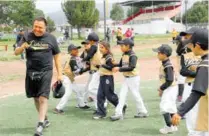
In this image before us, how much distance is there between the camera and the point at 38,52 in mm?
6523

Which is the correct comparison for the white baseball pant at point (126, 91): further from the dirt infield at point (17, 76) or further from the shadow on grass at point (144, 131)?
the dirt infield at point (17, 76)

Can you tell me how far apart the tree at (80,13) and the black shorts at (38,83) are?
5103 centimetres

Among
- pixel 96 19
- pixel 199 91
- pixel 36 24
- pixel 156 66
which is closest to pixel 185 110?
pixel 199 91

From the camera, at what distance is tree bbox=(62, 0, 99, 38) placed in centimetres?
5759

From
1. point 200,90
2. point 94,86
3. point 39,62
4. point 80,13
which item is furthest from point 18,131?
point 80,13

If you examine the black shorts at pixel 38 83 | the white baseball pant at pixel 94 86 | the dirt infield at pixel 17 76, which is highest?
the black shorts at pixel 38 83

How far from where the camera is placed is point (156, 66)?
1750 cm

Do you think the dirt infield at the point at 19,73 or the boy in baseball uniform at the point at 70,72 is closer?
the boy in baseball uniform at the point at 70,72

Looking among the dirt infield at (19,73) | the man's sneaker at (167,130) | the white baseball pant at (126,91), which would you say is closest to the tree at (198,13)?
the dirt infield at (19,73)

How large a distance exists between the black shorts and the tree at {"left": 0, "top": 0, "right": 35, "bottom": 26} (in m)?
63.2

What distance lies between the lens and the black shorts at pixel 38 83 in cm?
653

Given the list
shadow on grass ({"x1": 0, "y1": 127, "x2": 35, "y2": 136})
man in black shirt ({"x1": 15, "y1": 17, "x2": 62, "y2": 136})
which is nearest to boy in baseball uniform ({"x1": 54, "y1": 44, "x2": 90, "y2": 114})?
shadow on grass ({"x1": 0, "y1": 127, "x2": 35, "y2": 136})

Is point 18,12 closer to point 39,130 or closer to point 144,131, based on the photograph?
point 39,130

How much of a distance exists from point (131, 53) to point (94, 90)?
4.34 ft
